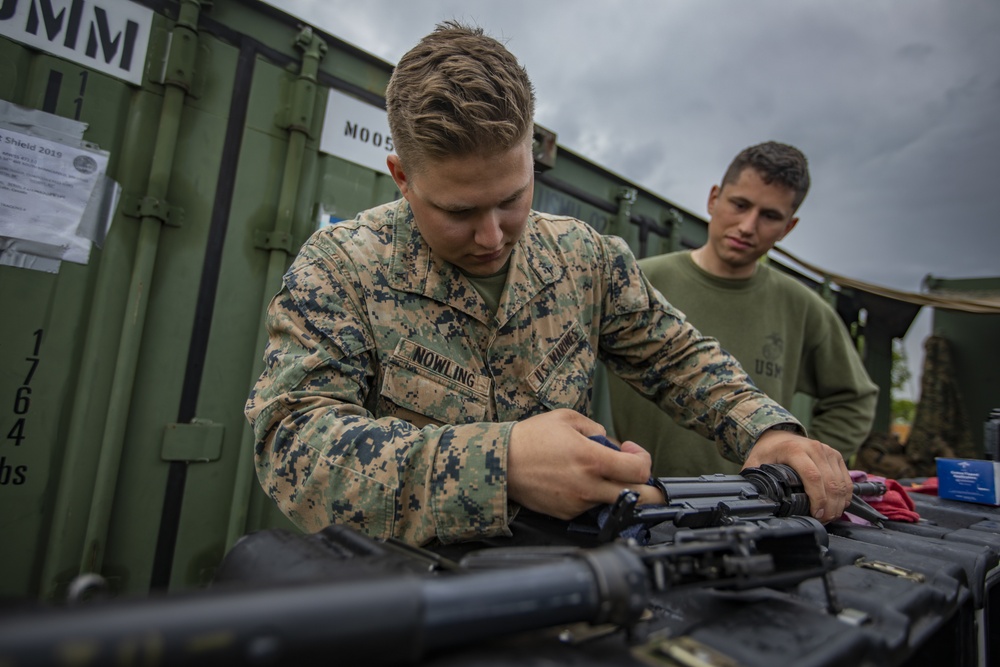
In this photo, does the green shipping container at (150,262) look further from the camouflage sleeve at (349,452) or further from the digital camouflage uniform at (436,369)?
the camouflage sleeve at (349,452)

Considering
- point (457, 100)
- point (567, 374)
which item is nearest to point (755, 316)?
point (567, 374)

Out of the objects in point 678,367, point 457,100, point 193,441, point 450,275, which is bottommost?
point 193,441

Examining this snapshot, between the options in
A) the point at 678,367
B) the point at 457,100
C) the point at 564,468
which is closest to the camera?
the point at 564,468

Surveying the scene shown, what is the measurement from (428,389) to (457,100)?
0.67m

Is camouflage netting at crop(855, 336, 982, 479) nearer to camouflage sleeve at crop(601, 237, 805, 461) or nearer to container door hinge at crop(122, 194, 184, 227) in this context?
camouflage sleeve at crop(601, 237, 805, 461)

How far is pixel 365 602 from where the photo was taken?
0.46 m

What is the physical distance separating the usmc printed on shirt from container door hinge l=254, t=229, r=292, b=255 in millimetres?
1198

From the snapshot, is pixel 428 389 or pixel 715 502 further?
pixel 428 389

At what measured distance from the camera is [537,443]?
991mm

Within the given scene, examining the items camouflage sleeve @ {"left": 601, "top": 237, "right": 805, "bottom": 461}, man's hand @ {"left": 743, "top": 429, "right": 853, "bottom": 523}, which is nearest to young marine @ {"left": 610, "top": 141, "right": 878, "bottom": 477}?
camouflage sleeve @ {"left": 601, "top": 237, "right": 805, "bottom": 461}

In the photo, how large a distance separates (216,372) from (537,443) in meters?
1.69

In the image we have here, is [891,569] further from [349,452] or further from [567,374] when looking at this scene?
[349,452]

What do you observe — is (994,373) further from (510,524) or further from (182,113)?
(182,113)

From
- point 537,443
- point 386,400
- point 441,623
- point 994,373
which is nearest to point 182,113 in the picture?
point 386,400
